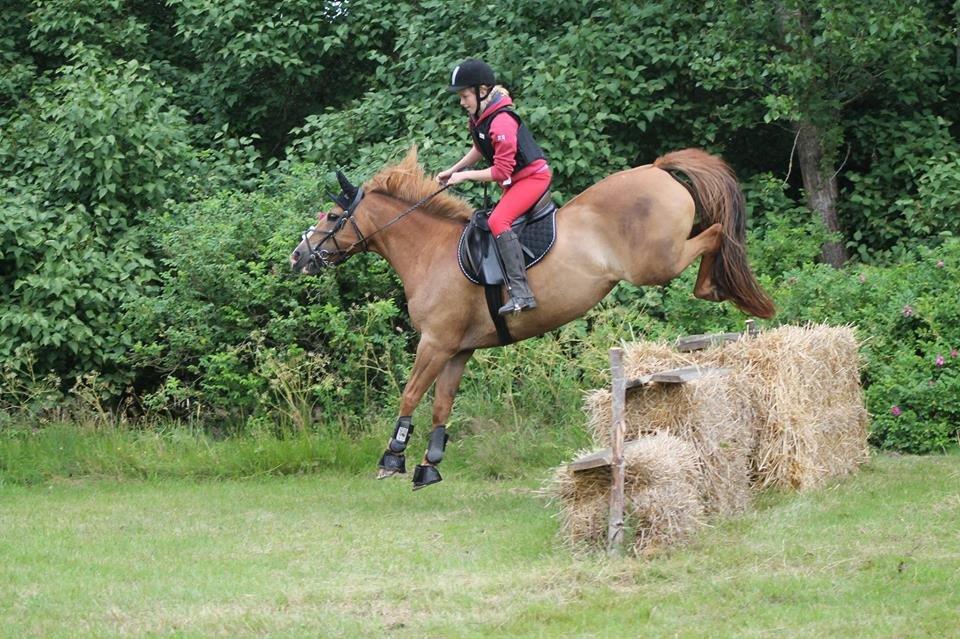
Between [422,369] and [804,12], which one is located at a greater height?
[804,12]

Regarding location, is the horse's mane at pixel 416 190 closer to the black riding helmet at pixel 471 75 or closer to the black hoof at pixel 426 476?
the black riding helmet at pixel 471 75

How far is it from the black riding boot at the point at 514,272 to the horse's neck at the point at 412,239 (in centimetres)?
75

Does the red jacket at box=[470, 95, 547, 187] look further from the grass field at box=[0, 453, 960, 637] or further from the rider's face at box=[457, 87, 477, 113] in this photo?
the grass field at box=[0, 453, 960, 637]

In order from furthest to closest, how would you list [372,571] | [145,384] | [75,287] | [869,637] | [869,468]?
[145,384] → [75,287] → [869,468] → [372,571] → [869,637]

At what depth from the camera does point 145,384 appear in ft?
43.2

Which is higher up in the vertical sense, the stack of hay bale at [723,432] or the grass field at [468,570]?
the stack of hay bale at [723,432]

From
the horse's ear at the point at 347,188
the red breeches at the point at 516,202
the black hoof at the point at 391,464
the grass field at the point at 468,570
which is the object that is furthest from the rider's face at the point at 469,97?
the grass field at the point at 468,570

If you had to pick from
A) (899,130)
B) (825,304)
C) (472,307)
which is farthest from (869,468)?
(899,130)

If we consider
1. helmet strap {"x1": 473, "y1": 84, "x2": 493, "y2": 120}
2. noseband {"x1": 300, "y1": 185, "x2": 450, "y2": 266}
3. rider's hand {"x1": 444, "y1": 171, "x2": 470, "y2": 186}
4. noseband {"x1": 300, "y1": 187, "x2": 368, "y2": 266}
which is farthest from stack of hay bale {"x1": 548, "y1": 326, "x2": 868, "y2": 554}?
noseband {"x1": 300, "y1": 187, "x2": 368, "y2": 266}

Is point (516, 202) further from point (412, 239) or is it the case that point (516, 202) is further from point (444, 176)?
point (412, 239)

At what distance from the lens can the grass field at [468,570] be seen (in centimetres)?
584

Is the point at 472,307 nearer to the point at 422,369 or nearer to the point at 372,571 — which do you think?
the point at 422,369

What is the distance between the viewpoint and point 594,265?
8.75 metres

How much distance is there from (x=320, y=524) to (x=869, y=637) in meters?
4.34
